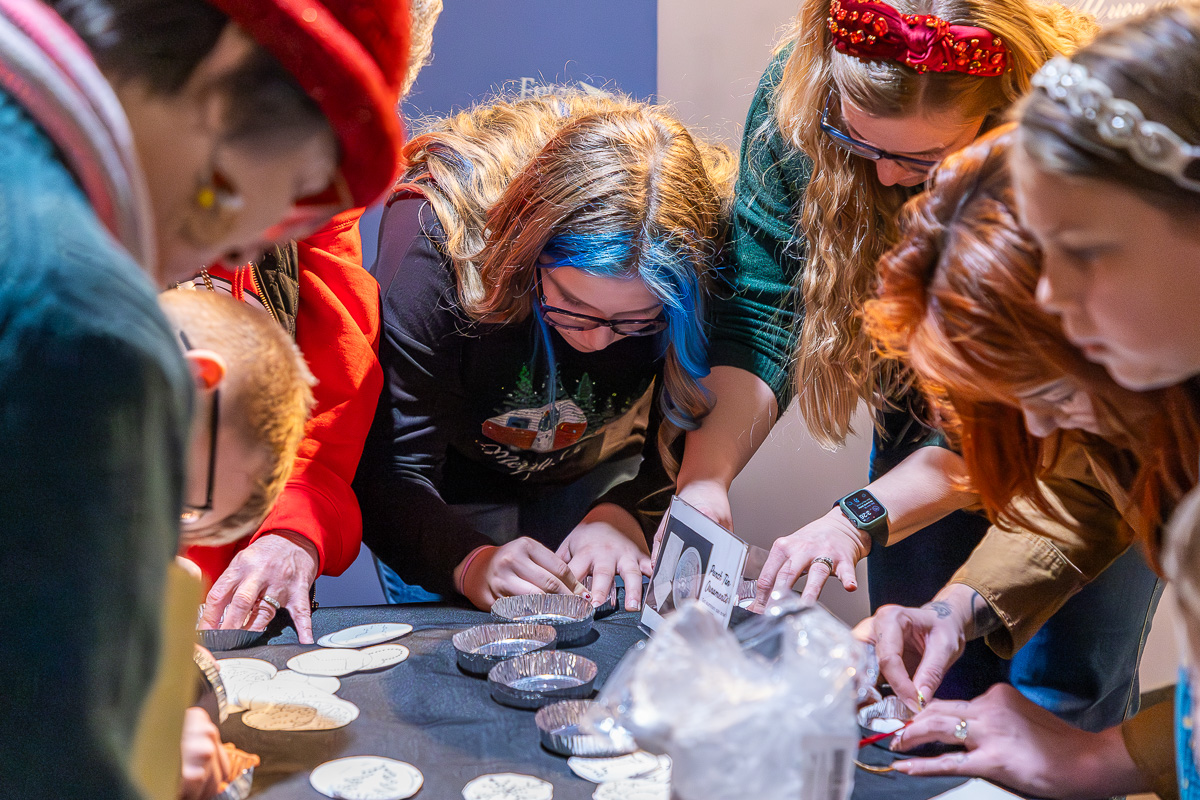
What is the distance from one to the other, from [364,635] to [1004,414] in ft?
3.25

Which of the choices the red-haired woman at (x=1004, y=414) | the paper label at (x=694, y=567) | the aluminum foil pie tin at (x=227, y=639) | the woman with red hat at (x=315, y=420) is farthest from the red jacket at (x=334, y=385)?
the red-haired woman at (x=1004, y=414)

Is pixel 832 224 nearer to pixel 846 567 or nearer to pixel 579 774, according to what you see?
pixel 846 567

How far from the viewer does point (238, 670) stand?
1310 mm

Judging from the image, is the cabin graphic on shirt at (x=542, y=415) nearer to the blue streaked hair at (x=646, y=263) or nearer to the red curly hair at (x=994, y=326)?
the blue streaked hair at (x=646, y=263)

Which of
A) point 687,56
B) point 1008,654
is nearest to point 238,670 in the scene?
point 1008,654

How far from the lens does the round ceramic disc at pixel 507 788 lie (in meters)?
1.02

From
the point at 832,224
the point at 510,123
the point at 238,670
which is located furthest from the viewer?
the point at 510,123

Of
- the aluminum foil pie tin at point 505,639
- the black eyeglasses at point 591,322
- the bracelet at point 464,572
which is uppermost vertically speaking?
the black eyeglasses at point 591,322

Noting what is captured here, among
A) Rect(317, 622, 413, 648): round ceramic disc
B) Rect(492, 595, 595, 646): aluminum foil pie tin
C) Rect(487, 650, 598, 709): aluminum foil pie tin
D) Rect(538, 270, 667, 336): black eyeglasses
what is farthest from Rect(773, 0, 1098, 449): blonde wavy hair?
Rect(317, 622, 413, 648): round ceramic disc

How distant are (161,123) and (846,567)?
1245mm

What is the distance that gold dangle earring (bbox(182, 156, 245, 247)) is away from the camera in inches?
20.4

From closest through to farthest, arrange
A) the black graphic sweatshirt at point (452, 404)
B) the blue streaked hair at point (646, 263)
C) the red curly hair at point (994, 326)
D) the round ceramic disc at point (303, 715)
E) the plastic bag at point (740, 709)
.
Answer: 1. the plastic bag at point (740, 709)
2. the red curly hair at point (994, 326)
3. the round ceramic disc at point (303, 715)
4. the blue streaked hair at point (646, 263)
5. the black graphic sweatshirt at point (452, 404)

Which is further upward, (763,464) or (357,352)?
(357,352)

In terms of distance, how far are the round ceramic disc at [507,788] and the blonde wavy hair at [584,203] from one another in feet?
2.90
